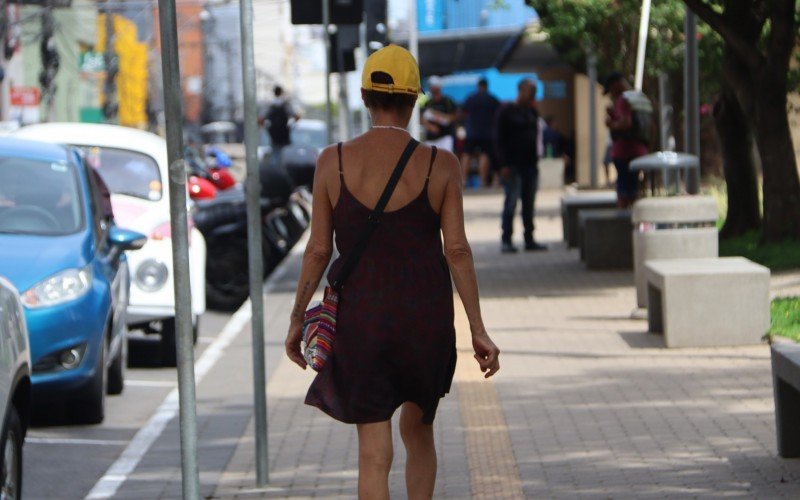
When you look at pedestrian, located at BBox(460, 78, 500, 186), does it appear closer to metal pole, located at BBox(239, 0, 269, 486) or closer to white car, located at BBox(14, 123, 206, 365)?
white car, located at BBox(14, 123, 206, 365)

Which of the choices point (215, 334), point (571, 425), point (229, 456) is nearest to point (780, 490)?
point (571, 425)

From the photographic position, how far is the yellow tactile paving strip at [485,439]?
23.7ft

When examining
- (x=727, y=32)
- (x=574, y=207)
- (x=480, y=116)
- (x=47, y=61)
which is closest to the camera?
(x=727, y=32)

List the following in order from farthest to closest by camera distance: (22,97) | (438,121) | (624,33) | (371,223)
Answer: (22,97) < (438,121) < (624,33) < (371,223)

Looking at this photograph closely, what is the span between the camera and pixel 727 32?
15594mm

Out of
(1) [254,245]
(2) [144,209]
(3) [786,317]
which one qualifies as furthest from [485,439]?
(2) [144,209]

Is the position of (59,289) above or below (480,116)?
above

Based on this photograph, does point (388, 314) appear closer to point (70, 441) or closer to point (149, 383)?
point (70, 441)

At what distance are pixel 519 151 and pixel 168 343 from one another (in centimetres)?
737

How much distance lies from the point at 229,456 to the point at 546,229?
16575mm

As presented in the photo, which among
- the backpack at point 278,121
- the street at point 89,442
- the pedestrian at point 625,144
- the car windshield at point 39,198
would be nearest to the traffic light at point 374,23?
the pedestrian at point 625,144

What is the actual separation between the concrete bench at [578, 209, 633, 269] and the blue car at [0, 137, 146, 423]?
7.07 metres

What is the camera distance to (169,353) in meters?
13.2

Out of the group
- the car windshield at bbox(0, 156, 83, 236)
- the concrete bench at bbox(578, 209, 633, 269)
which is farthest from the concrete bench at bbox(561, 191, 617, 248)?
the car windshield at bbox(0, 156, 83, 236)
